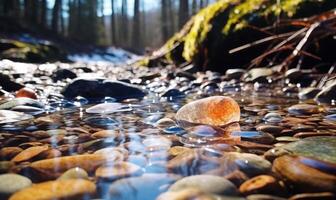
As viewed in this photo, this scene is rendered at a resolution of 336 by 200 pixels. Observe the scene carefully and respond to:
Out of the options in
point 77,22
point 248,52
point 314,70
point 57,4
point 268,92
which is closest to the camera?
point 268,92

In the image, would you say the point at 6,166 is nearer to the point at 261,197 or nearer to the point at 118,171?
the point at 118,171

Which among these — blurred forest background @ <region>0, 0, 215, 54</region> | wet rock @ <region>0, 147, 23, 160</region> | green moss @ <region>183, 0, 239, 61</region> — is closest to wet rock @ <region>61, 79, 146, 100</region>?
wet rock @ <region>0, 147, 23, 160</region>

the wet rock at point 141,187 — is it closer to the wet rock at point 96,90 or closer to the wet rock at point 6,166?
the wet rock at point 6,166

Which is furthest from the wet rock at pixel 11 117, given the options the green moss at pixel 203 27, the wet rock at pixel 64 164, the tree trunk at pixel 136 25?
the tree trunk at pixel 136 25

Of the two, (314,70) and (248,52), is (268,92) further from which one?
(248,52)

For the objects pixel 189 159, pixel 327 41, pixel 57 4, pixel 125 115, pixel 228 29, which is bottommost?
pixel 189 159

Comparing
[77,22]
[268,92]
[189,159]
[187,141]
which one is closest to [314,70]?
[268,92]

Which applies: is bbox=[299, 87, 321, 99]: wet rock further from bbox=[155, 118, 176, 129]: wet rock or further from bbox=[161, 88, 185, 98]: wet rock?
bbox=[155, 118, 176, 129]: wet rock
